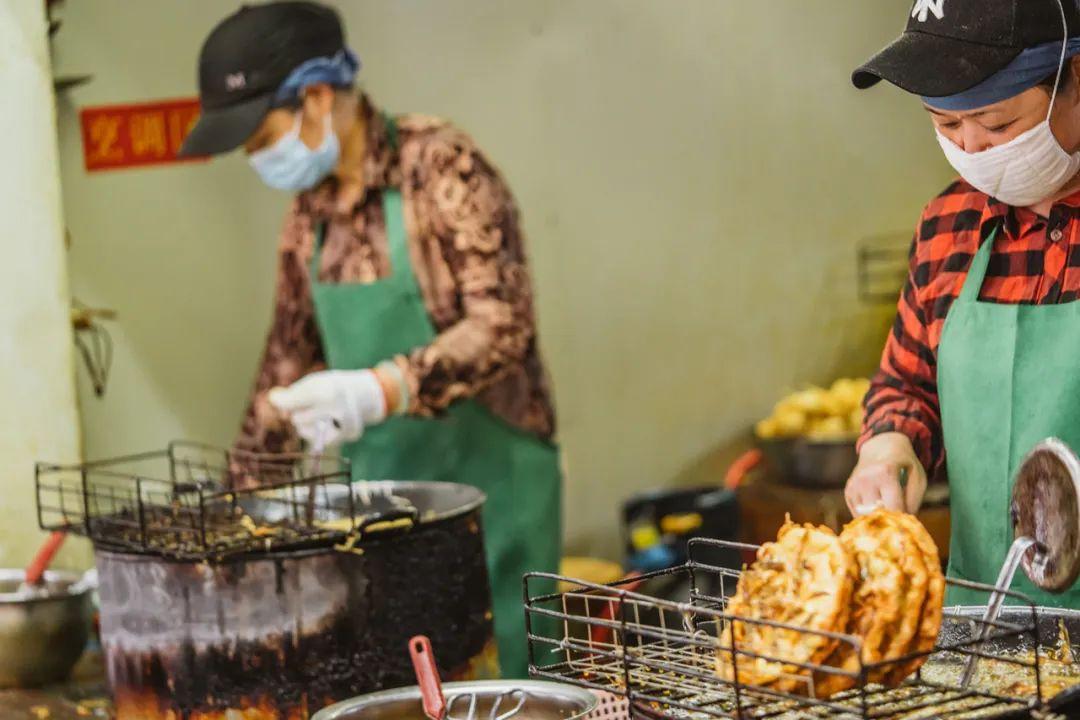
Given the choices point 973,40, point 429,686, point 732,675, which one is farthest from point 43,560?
point 973,40

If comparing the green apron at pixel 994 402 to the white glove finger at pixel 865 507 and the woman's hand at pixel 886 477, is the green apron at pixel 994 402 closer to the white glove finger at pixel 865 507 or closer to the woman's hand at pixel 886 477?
the woman's hand at pixel 886 477

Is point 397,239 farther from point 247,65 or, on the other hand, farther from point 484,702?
point 484,702

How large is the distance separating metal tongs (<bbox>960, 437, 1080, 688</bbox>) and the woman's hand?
1.06 feet

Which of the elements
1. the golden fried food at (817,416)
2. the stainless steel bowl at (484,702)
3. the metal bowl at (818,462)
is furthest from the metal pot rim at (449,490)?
the golden fried food at (817,416)

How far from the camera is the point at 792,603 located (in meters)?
1.71

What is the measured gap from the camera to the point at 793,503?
5.25 metres

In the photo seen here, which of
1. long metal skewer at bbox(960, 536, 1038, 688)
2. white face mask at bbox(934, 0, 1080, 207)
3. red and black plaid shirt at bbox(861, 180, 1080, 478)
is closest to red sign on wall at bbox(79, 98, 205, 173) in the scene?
red and black plaid shirt at bbox(861, 180, 1080, 478)

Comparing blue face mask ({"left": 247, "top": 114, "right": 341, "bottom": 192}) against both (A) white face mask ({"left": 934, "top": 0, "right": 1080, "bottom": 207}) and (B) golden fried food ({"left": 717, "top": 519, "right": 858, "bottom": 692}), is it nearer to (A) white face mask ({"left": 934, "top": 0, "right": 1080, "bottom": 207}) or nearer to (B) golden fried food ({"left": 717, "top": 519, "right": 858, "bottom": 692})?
(A) white face mask ({"left": 934, "top": 0, "right": 1080, "bottom": 207})

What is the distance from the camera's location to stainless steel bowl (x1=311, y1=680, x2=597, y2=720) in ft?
7.27

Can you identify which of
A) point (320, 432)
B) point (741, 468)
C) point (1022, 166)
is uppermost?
point (1022, 166)

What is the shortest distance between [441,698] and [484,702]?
228 mm

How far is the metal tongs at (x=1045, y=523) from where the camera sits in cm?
193

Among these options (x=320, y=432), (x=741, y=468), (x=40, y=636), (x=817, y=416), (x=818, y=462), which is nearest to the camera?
(x=40, y=636)

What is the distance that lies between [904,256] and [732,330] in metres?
0.91
